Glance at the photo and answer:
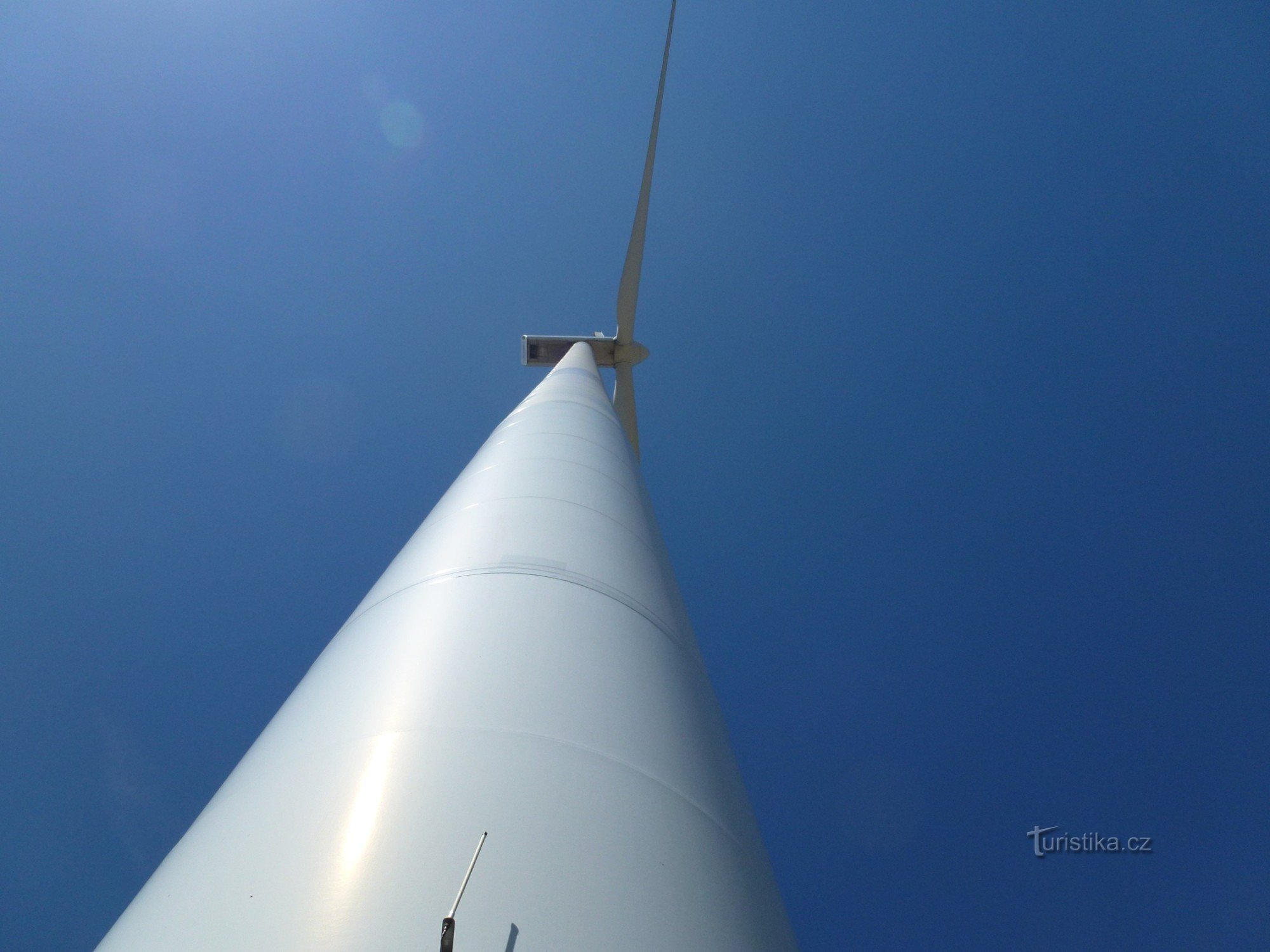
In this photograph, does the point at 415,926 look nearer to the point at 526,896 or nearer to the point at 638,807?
the point at 526,896

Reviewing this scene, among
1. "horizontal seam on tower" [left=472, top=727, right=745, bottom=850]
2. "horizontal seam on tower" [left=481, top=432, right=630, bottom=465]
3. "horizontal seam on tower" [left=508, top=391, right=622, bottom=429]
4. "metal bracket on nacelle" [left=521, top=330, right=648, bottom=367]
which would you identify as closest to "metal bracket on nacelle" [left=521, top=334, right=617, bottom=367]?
"metal bracket on nacelle" [left=521, top=330, right=648, bottom=367]

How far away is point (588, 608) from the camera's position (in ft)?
13.2

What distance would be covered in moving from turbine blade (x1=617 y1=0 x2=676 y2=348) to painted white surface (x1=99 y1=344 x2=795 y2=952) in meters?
14.9

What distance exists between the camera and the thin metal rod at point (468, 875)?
2.13 meters

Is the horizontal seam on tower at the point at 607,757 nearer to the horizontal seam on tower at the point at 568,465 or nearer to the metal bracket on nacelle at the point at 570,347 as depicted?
the horizontal seam on tower at the point at 568,465

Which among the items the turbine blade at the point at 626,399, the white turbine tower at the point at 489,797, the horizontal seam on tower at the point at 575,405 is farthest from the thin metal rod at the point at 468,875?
the turbine blade at the point at 626,399

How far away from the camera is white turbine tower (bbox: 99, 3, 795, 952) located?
2.21 meters

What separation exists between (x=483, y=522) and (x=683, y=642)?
1.49 metres

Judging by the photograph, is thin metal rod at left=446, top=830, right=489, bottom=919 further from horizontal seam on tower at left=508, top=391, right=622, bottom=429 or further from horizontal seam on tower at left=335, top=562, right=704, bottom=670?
horizontal seam on tower at left=508, top=391, right=622, bottom=429

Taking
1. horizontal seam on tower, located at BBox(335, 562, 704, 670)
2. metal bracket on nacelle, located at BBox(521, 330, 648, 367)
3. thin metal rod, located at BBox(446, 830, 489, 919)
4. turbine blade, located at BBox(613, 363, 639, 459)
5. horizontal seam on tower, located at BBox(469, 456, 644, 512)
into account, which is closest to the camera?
thin metal rod, located at BBox(446, 830, 489, 919)

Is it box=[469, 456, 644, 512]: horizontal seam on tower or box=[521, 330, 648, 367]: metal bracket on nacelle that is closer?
box=[469, 456, 644, 512]: horizontal seam on tower

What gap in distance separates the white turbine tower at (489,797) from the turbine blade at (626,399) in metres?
12.7

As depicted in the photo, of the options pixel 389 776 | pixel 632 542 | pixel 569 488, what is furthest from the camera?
pixel 569 488

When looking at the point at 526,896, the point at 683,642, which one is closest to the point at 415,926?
the point at 526,896
